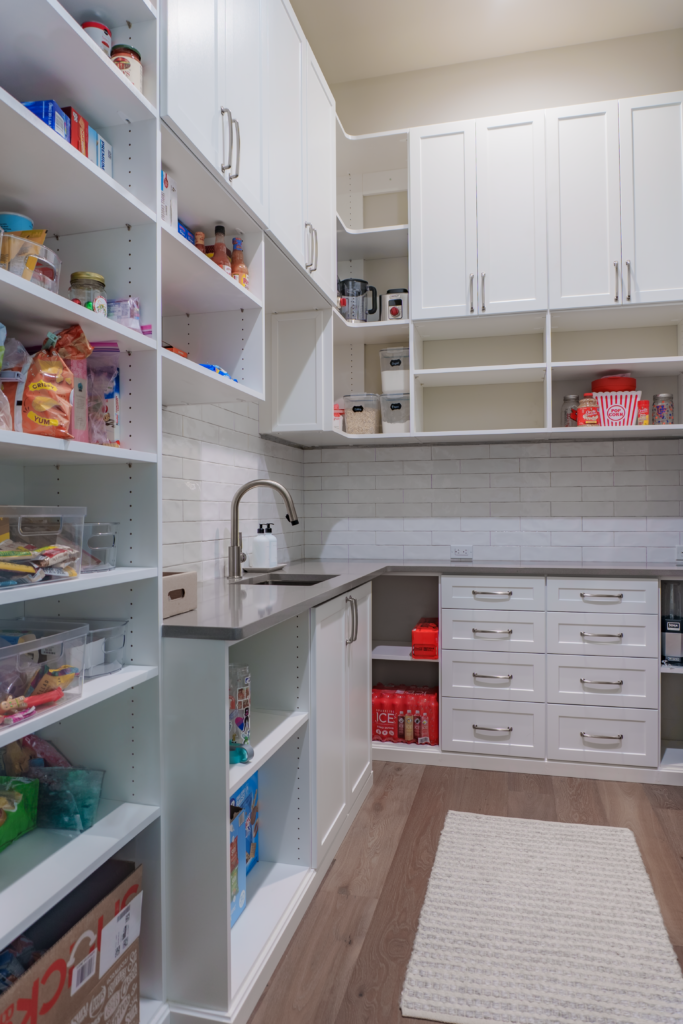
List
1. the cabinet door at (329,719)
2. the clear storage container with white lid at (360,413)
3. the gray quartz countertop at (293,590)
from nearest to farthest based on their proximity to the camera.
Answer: the gray quartz countertop at (293,590) → the cabinet door at (329,719) → the clear storage container with white lid at (360,413)

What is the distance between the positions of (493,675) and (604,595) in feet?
1.98

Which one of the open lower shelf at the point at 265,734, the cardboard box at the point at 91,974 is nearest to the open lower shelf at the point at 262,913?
the cardboard box at the point at 91,974

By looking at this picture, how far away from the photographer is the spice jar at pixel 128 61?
54.8 inches

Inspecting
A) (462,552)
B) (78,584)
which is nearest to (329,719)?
(78,584)

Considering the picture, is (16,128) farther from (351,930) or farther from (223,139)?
(351,930)

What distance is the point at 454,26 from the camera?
320cm

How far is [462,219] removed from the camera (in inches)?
124

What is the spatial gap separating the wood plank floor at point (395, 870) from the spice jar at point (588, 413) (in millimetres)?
1588

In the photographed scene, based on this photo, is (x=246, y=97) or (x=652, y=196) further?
(x=652, y=196)

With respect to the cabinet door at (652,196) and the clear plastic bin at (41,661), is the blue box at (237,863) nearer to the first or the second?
the clear plastic bin at (41,661)

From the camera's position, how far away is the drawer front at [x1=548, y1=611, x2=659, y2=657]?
114 inches

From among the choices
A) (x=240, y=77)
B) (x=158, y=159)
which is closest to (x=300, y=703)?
(x=158, y=159)

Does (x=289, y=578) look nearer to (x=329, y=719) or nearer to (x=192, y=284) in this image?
(x=329, y=719)

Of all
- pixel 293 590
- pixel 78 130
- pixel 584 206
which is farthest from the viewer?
pixel 584 206
